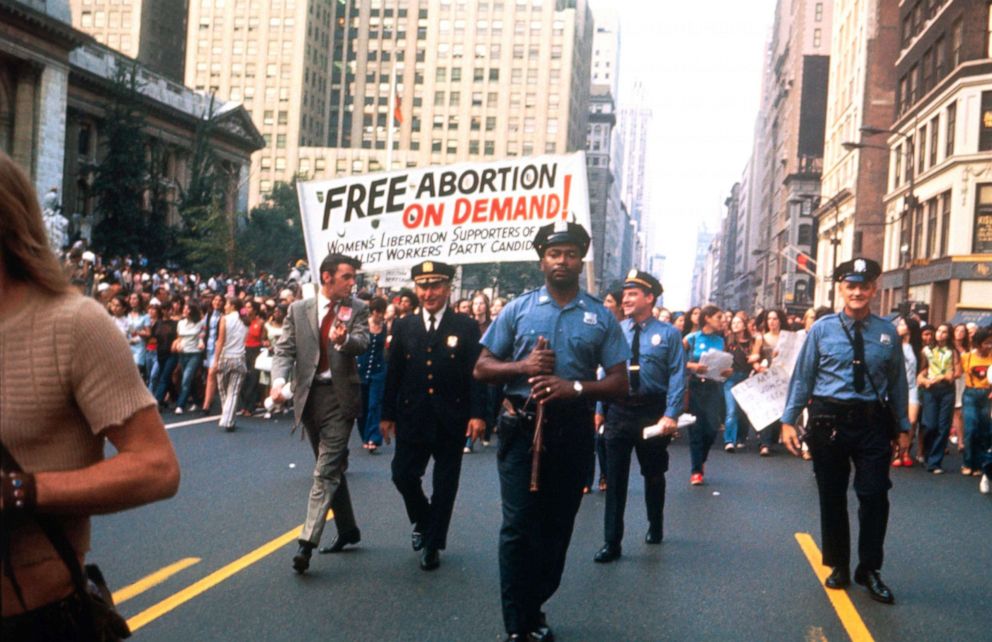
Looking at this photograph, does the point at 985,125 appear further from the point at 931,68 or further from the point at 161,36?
the point at 161,36

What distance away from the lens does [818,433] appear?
6992mm

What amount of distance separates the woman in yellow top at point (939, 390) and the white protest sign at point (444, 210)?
16.7 ft

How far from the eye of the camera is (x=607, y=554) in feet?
25.0

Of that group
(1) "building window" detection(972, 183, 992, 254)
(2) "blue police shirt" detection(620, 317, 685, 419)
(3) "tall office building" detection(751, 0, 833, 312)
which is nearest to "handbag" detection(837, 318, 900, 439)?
(2) "blue police shirt" detection(620, 317, 685, 419)

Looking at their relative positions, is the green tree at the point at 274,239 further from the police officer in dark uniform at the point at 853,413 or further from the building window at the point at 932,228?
the police officer in dark uniform at the point at 853,413

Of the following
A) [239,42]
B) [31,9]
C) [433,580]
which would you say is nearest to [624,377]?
[433,580]

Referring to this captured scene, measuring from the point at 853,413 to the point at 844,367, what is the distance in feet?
0.94

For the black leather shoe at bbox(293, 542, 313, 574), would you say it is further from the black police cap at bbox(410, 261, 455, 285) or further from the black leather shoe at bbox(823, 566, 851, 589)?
the black leather shoe at bbox(823, 566, 851, 589)

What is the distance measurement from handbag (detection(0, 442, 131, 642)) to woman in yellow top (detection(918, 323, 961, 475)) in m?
13.7

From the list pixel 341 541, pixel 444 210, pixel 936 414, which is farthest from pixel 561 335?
pixel 936 414

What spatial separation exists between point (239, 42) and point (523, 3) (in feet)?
119

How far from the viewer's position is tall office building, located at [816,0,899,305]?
205 ft

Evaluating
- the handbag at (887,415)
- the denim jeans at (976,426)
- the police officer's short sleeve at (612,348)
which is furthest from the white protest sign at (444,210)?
the police officer's short sleeve at (612,348)

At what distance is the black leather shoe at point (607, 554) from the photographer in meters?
7.60
